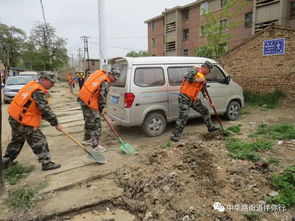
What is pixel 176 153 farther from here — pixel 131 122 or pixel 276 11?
pixel 276 11

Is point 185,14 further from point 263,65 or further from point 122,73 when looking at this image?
point 122,73

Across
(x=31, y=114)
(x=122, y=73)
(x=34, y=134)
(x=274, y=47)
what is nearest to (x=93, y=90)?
(x=122, y=73)

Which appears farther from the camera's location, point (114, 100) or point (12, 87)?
point (12, 87)

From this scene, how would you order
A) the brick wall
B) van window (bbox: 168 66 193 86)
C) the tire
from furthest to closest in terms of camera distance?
the brick wall → the tire → van window (bbox: 168 66 193 86)

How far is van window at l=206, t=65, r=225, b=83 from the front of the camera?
245 inches

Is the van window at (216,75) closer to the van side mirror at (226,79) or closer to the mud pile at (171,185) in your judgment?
the van side mirror at (226,79)

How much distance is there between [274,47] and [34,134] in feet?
31.4

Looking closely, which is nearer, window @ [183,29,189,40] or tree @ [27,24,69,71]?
window @ [183,29,189,40]

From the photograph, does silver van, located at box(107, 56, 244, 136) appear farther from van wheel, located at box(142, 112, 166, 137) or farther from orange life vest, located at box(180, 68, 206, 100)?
orange life vest, located at box(180, 68, 206, 100)

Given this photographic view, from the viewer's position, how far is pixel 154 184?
3023 millimetres

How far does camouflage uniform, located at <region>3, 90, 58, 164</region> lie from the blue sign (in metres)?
9.17

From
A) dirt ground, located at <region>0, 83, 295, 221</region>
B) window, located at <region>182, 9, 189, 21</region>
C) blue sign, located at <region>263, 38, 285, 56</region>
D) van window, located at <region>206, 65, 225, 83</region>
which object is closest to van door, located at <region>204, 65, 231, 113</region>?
van window, located at <region>206, 65, 225, 83</region>

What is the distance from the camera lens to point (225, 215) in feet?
7.95

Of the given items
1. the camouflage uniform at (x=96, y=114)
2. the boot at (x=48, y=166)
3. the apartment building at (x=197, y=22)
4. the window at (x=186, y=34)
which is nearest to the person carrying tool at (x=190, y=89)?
the camouflage uniform at (x=96, y=114)
